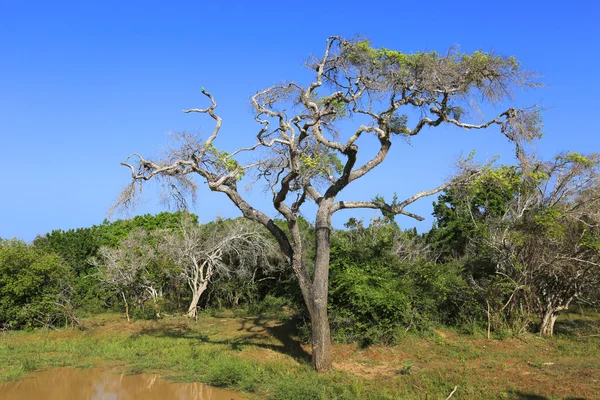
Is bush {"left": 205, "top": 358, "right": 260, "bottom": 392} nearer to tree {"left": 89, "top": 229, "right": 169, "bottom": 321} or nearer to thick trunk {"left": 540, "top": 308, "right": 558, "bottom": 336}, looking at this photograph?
tree {"left": 89, "top": 229, "right": 169, "bottom": 321}

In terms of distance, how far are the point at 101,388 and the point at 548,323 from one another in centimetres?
1137

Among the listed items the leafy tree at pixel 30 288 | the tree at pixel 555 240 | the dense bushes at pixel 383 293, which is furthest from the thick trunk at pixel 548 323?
the leafy tree at pixel 30 288

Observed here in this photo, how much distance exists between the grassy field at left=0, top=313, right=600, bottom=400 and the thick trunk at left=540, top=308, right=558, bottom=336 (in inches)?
9.7

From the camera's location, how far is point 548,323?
14.1 m

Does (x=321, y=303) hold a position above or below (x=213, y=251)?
below

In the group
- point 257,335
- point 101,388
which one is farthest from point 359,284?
point 101,388

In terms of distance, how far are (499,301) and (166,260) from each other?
1107 cm

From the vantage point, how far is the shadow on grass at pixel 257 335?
13.2 metres

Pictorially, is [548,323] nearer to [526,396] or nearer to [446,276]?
[446,276]

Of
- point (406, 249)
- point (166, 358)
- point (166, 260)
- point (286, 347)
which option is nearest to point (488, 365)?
point (286, 347)

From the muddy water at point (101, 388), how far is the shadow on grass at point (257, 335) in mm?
2497

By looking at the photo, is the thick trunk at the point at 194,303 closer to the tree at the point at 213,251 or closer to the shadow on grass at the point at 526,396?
the tree at the point at 213,251

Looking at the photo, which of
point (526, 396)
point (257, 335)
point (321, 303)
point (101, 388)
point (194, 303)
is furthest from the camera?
point (194, 303)

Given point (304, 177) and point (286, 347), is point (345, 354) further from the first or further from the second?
point (304, 177)
